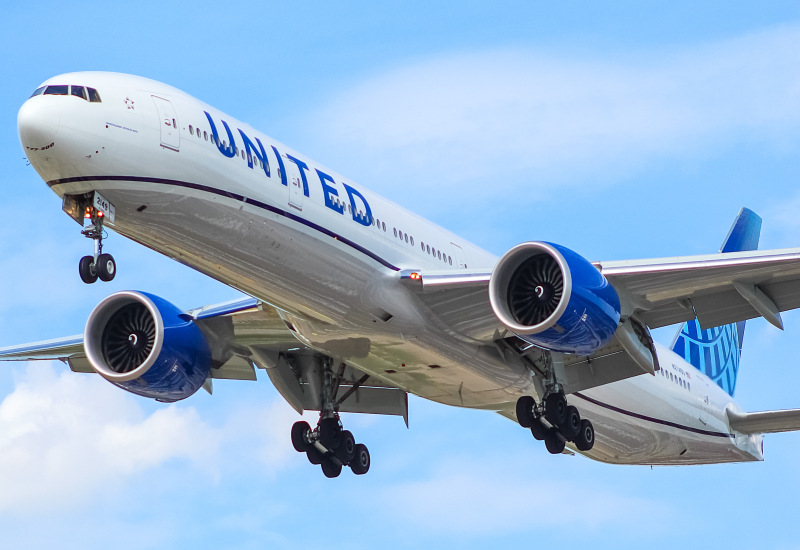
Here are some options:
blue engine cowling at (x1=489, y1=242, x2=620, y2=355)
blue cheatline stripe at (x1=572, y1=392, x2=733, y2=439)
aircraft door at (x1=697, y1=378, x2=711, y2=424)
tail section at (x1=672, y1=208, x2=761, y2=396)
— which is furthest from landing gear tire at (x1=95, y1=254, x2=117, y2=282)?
tail section at (x1=672, y1=208, x2=761, y2=396)

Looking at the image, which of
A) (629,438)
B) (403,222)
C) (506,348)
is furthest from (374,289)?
(629,438)

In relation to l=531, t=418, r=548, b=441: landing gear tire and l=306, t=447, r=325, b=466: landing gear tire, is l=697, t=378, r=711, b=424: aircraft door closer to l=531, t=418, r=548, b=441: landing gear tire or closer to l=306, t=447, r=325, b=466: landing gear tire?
l=531, t=418, r=548, b=441: landing gear tire

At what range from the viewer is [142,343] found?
28.8 metres

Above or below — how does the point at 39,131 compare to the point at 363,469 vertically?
above

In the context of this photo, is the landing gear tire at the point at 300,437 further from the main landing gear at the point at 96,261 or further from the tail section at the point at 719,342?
the tail section at the point at 719,342

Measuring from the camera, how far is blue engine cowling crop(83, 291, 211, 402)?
28516 millimetres

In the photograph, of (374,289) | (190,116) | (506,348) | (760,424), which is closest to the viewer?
(190,116)

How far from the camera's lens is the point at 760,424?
111 feet

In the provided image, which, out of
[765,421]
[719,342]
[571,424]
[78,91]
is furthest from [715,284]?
[719,342]

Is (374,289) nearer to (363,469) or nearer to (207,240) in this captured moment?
(207,240)

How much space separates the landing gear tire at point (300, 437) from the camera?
100 feet

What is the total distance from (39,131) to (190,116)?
9.44ft

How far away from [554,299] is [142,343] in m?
9.09

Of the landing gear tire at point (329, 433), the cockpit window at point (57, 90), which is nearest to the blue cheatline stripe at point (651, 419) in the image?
the landing gear tire at point (329, 433)
